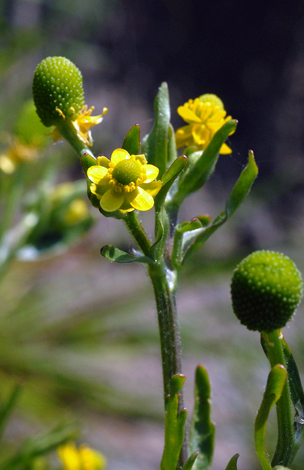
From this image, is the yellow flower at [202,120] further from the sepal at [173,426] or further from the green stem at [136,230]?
the sepal at [173,426]

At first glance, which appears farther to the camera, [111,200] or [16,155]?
[16,155]

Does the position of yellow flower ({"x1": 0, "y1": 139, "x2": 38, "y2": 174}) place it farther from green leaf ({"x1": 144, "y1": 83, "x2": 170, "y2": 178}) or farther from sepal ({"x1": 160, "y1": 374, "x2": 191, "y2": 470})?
sepal ({"x1": 160, "y1": 374, "x2": 191, "y2": 470})

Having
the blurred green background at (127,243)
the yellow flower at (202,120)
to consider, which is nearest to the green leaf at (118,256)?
the yellow flower at (202,120)

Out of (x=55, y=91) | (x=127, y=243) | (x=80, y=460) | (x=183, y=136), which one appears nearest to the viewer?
(x=55, y=91)

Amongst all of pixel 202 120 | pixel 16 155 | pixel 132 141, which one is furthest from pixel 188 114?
pixel 16 155

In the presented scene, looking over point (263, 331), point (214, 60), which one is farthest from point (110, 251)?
point (214, 60)

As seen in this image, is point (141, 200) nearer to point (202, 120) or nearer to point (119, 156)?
point (119, 156)
